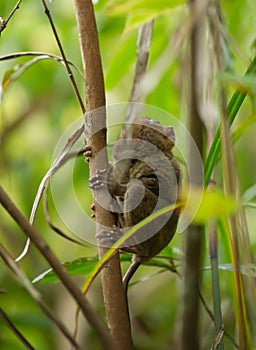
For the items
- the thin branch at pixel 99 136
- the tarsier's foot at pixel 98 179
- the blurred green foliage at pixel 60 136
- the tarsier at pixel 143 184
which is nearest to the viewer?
the thin branch at pixel 99 136

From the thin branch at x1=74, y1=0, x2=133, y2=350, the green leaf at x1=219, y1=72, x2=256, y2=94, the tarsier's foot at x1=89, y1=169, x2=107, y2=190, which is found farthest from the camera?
the tarsier's foot at x1=89, y1=169, x2=107, y2=190

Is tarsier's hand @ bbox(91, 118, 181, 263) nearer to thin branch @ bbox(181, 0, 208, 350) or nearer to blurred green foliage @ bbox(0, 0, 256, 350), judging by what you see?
blurred green foliage @ bbox(0, 0, 256, 350)

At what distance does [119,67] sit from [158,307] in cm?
127

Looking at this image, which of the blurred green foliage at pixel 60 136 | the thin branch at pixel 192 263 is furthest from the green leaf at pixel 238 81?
the blurred green foliage at pixel 60 136

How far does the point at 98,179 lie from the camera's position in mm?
1326

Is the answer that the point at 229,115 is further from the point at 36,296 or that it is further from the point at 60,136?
the point at 60,136

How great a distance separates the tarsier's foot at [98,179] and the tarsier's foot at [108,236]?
0.10 meters

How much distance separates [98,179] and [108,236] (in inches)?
4.8

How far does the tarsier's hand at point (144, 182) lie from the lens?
151cm

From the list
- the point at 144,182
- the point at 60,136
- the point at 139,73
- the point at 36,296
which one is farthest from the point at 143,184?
the point at 60,136

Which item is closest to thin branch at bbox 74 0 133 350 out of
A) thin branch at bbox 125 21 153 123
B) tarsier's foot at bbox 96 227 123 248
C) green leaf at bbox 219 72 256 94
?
tarsier's foot at bbox 96 227 123 248

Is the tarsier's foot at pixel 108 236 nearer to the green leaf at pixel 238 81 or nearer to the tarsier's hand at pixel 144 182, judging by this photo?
the tarsier's hand at pixel 144 182

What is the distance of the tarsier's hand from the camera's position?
1.51m

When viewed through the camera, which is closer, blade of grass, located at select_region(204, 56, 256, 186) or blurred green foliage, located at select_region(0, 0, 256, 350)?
blade of grass, located at select_region(204, 56, 256, 186)
